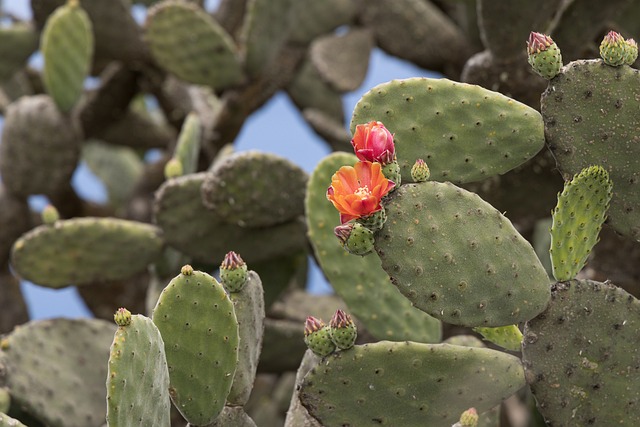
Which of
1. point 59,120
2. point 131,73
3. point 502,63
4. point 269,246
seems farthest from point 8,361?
point 131,73

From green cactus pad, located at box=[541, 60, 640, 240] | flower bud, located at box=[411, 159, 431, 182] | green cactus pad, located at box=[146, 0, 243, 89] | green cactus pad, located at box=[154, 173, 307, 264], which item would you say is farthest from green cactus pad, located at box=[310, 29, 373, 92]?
flower bud, located at box=[411, 159, 431, 182]

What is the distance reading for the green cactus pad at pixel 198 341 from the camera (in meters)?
1.99

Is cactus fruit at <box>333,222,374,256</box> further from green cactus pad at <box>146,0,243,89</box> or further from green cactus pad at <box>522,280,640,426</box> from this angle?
green cactus pad at <box>146,0,243,89</box>

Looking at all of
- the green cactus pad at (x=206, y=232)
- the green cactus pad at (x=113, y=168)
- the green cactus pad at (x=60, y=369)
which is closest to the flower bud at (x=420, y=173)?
the green cactus pad at (x=206, y=232)

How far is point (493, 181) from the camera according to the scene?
116 inches

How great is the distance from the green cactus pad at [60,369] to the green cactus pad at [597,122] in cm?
145

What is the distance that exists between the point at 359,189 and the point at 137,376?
0.48m

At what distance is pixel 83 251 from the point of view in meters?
3.07

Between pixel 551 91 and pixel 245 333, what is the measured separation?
Answer: 70 cm

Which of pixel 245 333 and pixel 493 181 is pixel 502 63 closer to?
pixel 493 181

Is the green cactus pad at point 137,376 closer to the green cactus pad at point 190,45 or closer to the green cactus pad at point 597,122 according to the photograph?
the green cactus pad at point 597,122

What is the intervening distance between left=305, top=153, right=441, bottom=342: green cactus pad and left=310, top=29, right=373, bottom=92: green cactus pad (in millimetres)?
1505

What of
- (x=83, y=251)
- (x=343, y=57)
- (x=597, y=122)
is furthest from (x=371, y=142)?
(x=343, y=57)

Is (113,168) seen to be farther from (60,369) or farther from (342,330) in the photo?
(342,330)
